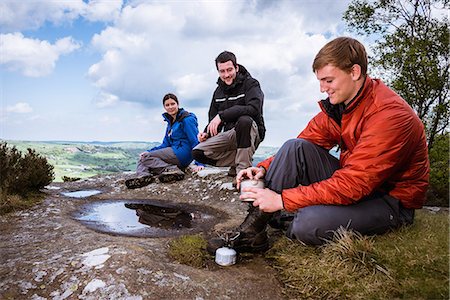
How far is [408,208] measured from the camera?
393 centimetres

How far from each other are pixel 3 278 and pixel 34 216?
2.97 metres

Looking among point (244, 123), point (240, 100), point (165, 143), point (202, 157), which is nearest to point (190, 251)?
point (244, 123)

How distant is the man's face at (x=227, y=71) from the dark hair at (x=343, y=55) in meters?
4.04

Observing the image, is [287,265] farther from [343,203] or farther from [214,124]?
[214,124]

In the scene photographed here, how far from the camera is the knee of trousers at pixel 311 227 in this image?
12.0 ft

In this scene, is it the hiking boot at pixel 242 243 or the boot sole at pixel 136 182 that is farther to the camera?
the boot sole at pixel 136 182

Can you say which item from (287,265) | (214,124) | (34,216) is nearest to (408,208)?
(287,265)

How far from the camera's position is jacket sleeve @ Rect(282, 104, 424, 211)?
10.9 feet

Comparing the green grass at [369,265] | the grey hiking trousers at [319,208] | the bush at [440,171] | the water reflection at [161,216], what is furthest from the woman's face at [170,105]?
the bush at [440,171]

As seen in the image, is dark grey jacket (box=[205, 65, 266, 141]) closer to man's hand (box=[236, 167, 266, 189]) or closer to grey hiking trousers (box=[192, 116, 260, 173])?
grey hiking trousers (box=[192, 116, 260, 173])

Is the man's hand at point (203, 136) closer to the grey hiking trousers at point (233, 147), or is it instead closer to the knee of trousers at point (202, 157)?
the grey hiking trousers at point (233, 147)

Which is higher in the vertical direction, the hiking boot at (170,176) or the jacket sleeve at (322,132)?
the jacket sleeve at (322,132)

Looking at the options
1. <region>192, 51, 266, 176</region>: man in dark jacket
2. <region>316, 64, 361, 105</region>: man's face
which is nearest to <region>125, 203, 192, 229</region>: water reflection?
<region>192, 51, 266, 176</region>: man in dark jacket

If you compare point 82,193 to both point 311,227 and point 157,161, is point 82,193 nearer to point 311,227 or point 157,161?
point 157,161
